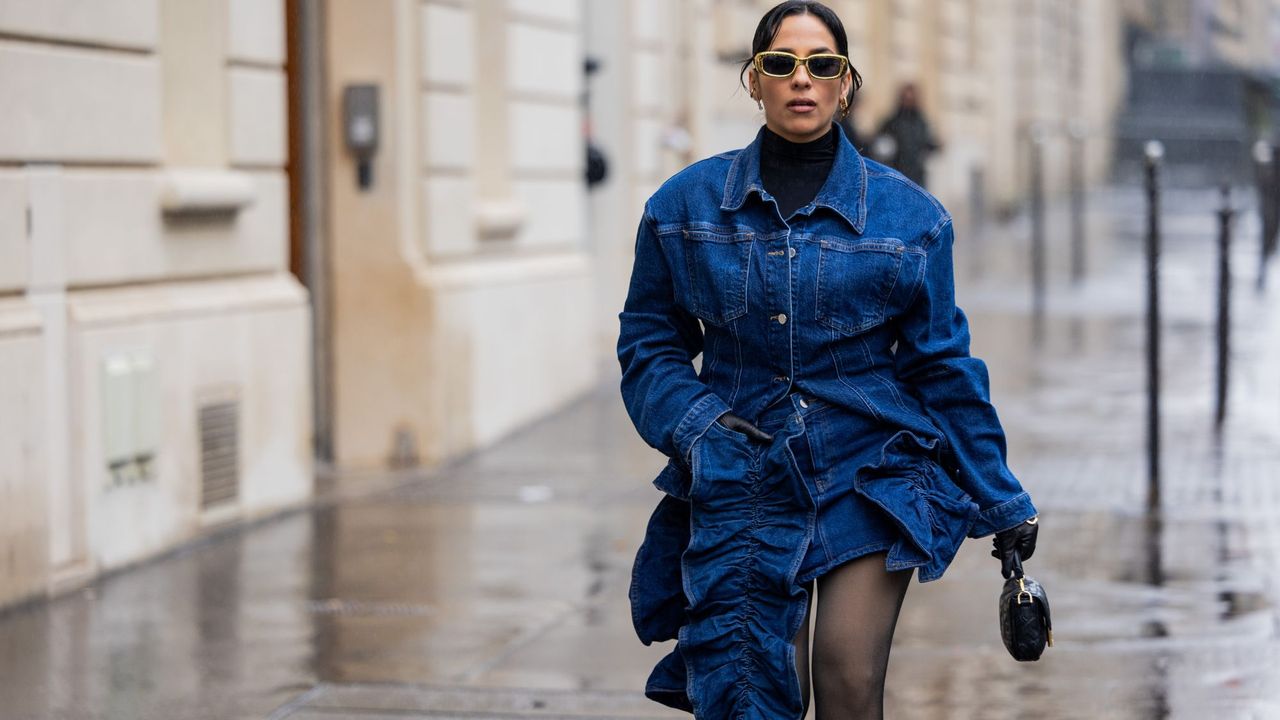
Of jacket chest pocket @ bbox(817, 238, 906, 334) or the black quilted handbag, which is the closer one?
jacket chest pocket @ bbox(817, 238, 906, 334)

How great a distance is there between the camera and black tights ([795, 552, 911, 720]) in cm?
387

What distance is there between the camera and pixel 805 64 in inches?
155

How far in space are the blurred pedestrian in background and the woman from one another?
18.1 metres

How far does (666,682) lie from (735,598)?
12.5 inches

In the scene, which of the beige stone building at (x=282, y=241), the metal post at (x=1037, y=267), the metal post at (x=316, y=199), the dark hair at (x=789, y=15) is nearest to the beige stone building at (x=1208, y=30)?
the metal post at (x=1037, y=267)

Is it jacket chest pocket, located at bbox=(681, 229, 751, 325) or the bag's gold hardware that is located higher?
jacket chest pocket, located at bbox=(681, 229, 751, 325)

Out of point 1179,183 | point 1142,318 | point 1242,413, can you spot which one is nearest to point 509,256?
point 1242,413

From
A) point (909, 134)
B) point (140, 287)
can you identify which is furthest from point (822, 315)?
point (909, 134)

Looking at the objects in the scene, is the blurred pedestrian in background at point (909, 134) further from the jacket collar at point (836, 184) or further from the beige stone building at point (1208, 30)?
the beige stone building at point (1208, 30)

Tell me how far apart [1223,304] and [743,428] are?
7.57 meters

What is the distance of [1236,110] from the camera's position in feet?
144

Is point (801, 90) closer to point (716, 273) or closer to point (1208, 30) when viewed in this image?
point (716, 273)

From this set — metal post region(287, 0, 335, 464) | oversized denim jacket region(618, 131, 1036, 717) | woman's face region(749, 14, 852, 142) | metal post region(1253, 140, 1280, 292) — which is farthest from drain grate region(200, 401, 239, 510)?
metal post region(1253, 140, 1280, 292)

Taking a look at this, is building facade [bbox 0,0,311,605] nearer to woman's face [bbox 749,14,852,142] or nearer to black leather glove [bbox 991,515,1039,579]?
woman's face [bbox 749,14,852,142]
